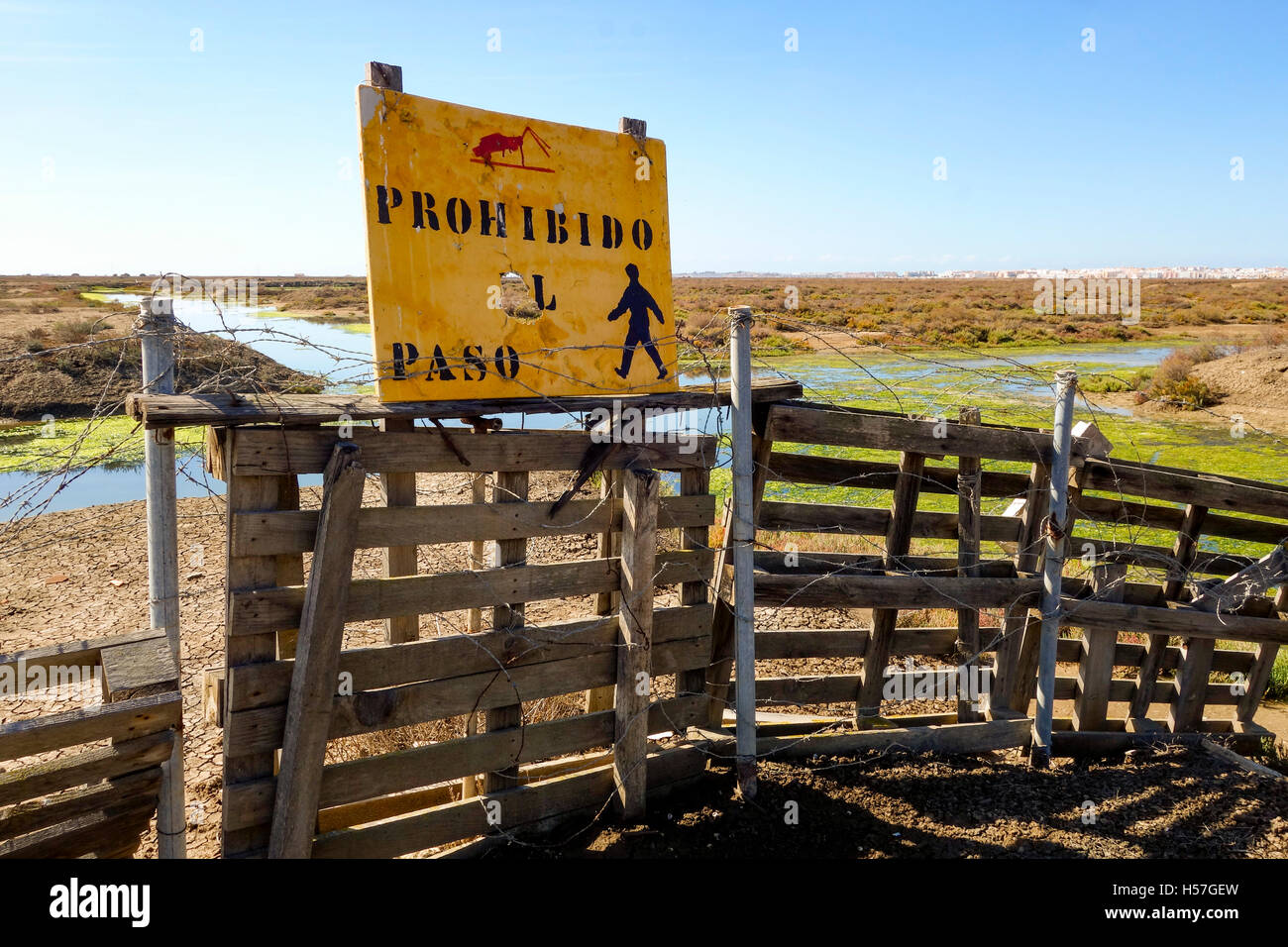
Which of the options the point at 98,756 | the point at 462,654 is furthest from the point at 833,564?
the point at 98,756

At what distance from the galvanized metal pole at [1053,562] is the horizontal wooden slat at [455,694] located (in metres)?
2.16

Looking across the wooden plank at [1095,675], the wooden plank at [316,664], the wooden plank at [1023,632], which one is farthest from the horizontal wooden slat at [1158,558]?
the wooden plank at [316,664]

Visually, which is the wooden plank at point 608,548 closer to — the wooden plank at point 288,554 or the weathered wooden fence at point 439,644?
→ the weathered wooden fence at point 439,644

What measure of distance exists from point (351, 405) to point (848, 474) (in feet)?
9.90

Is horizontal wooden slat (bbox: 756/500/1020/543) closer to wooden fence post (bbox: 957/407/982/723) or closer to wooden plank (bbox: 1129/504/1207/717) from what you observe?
wooden fence post (bbox: 957/407/982/723)

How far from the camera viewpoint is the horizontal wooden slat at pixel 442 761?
3.53 m

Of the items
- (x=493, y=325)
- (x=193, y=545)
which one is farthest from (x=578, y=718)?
(x=193, y=545)

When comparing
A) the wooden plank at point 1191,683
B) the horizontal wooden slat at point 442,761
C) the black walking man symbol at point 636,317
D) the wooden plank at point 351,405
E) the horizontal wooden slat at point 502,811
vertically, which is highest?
the black walking man symbol at point 636,317

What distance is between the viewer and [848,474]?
208 inches

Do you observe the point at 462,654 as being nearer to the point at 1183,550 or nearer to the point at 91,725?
the point at 91,725

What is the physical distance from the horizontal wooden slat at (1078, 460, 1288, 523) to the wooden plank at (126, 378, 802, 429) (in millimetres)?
2225

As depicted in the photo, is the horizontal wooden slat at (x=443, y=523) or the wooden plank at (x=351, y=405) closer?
the wooden plank at (x=351, y=405)

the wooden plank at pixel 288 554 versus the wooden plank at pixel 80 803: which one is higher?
the wooden plank at pixel 288 554

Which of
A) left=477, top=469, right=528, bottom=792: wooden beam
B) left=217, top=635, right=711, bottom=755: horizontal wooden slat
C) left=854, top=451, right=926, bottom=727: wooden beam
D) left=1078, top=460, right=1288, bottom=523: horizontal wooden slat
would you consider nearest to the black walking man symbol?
left=477, top=469, right=528, bottom=792: wooden beam
